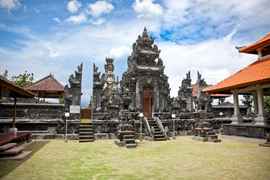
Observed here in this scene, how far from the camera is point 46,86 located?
20.6 m

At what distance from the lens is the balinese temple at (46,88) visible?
66.3 ft

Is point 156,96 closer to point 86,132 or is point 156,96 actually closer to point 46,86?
point 86,132

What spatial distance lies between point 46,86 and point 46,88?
0.32m

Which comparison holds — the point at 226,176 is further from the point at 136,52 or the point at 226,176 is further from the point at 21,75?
the point at 21,75

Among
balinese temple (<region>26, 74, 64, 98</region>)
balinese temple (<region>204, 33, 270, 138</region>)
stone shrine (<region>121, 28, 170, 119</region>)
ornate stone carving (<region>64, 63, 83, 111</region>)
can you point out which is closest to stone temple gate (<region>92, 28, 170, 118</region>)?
stone shrine (<region>121, 28, 170, 119</region>)

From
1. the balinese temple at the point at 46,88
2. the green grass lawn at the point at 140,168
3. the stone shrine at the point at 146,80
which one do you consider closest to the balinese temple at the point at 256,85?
the stone shrine at the point at 146,80

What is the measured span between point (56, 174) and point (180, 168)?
3.36 meters

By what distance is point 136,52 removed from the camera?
1858 centimetres

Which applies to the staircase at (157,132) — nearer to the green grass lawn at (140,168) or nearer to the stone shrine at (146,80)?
the stone shrine at (146,80)

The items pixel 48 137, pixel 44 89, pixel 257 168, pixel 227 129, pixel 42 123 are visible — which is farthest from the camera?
pixel 44 89

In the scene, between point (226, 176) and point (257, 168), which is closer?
point (226, 176)

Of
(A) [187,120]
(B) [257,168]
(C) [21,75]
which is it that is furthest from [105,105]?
(C) [21,75]

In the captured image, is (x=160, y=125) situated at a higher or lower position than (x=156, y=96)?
lower

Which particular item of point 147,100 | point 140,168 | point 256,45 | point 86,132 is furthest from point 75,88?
point 256,45
